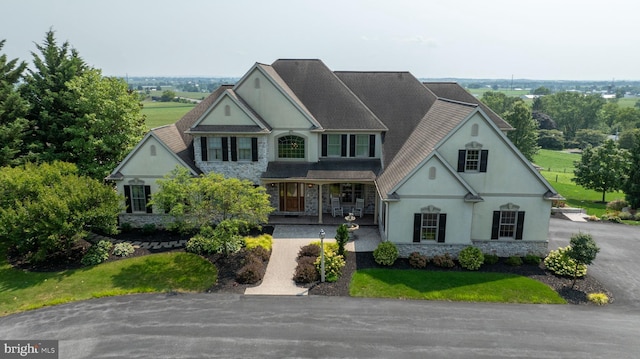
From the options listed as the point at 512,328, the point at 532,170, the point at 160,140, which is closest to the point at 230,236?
the point at 160,140

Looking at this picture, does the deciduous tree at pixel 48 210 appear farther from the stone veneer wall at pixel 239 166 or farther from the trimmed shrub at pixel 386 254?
the trimmed shrub at pixel 386 254

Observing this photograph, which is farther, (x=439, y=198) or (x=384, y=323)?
(x=439, y=198)

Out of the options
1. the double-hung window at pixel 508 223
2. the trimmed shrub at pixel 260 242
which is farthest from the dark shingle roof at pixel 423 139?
the trimmed shrub at pixel 260 242

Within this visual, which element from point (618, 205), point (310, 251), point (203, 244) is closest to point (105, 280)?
point (203, 244)

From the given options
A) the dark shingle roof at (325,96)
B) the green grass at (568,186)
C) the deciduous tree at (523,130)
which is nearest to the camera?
the dark shingle roof at (325,96)

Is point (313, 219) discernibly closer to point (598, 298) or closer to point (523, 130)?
point (598, 298)

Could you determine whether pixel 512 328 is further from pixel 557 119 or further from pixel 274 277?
pixel 557 119
